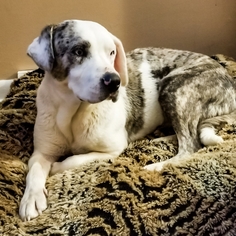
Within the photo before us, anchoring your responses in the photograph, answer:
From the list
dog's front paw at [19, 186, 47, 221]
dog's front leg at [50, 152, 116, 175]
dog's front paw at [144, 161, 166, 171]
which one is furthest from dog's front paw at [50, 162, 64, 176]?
dog's front paw at [144, 161, 166, 171]

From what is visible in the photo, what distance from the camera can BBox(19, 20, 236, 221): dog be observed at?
77.9 inches

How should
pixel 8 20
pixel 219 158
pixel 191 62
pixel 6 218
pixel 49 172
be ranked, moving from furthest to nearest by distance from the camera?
pixel 8 20 < pixel 191 62 < pixel 49 172 < pixel 219 158 < pixel 6 218

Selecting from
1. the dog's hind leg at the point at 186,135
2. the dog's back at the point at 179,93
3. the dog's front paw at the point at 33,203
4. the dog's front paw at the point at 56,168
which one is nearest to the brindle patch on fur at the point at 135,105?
the dog's back at the point at 179,93

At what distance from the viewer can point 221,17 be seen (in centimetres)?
330

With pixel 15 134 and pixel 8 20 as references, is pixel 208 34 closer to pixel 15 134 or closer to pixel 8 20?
pixel 8 20

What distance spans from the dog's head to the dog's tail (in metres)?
0.56

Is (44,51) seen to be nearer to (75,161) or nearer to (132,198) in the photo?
(75,161)

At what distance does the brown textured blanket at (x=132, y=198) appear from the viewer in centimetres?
179

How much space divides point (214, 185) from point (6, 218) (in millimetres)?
828

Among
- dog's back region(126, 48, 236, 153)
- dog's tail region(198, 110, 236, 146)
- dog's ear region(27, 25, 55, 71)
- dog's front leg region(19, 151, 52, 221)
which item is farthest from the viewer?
dog's back region(126, 48, 236, 153)

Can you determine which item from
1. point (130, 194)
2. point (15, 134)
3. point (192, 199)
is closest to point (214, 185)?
point (192, 199)

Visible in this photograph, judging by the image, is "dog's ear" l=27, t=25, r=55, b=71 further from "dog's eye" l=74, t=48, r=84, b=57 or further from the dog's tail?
the dog's tail

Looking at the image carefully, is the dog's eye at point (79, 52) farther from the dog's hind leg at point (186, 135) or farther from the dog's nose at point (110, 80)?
the dog's hind leg at point (186, 135)

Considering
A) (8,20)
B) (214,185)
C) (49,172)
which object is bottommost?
(49,172)
